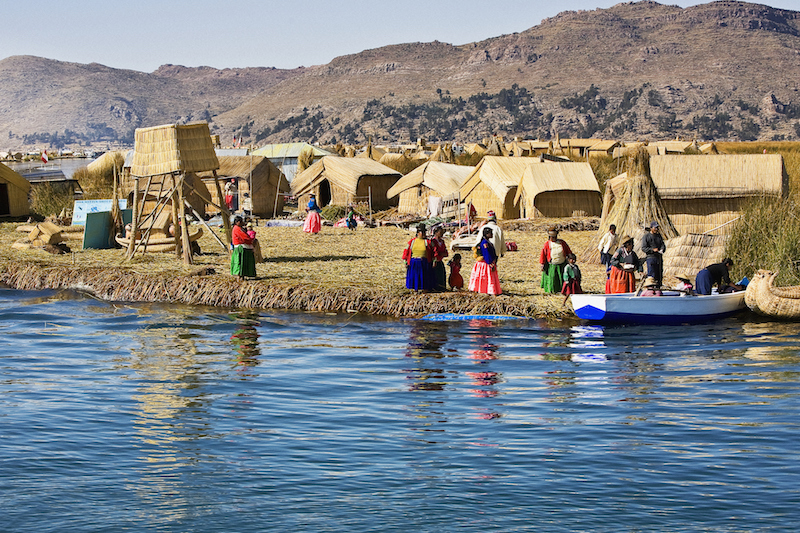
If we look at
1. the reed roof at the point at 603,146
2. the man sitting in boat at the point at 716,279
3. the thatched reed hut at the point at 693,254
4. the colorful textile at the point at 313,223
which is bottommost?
the man sitting in boat at the point at 716,279

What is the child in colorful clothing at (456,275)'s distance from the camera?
17.5m

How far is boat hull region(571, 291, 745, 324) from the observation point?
15.8m

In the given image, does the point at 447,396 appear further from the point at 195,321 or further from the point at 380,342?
the point at 195,321

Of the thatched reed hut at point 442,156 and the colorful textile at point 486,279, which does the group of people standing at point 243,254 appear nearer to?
the colorful textile at point 486,279

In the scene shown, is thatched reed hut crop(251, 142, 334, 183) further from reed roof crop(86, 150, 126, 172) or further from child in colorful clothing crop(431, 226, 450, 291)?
child in colorful clothing crop(431, 226, 450, 291)

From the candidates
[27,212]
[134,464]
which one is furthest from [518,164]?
[134,464]

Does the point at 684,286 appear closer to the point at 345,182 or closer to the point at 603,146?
the point at 345,182

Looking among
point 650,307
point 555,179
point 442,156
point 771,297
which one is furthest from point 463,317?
point 442,156

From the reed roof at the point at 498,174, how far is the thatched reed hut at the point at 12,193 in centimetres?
1575

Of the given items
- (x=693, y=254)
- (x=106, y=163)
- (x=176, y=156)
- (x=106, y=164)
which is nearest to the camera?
(x=693, y=254)

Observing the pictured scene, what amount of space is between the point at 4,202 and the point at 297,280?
19951 millimetres

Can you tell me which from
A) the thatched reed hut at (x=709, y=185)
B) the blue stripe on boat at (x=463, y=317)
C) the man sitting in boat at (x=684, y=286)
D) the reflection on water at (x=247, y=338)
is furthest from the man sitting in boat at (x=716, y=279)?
the reflection on water at (x=247, y=338)

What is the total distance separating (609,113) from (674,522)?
443 feet

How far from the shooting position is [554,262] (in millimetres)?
17109
